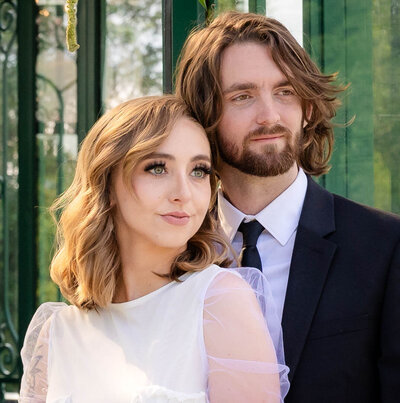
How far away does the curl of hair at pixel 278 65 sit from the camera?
2.41 meters

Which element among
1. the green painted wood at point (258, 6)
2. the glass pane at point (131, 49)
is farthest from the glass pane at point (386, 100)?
the glass pane at point (131, 49)

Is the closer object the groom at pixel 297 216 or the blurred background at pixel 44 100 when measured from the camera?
the groom at pixel 297 216

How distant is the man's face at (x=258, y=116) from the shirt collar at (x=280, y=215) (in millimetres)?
82

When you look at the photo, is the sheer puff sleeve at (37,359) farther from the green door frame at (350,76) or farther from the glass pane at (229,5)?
the glass pane at (229,5)

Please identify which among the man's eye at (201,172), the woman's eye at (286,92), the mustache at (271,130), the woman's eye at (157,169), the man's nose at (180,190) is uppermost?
the woman's eye at (286,92)

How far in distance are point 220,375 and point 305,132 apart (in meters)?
0.97

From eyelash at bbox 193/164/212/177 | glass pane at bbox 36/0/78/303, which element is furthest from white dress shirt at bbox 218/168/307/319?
glass pane at bbox 36/0/78/303

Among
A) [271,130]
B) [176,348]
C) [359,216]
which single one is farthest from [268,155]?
[176,348]

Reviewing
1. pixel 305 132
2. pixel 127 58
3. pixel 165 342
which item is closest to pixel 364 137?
pixel 305 132

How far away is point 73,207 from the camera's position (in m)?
2.20

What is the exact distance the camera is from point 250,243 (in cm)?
234

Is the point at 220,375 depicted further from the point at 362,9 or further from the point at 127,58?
the point at 127,58

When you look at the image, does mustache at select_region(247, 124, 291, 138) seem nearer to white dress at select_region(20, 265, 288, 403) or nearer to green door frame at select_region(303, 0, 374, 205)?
white dress at select_region(20, 265, 288, 403)

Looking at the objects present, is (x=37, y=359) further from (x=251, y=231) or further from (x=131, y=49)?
(x=131, y=49)
